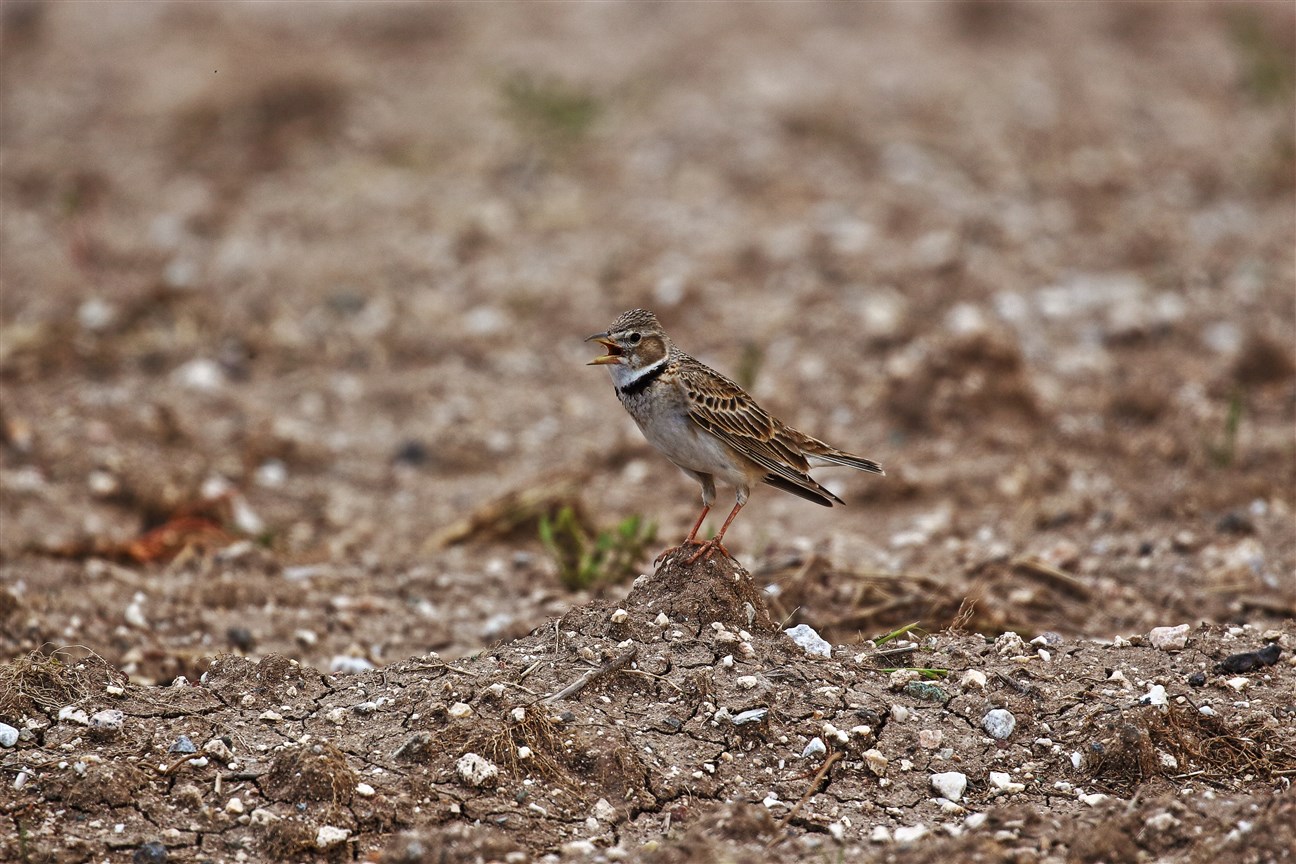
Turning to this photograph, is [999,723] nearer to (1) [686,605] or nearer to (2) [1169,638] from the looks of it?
(2) [1169,638]

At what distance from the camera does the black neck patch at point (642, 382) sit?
6.53m

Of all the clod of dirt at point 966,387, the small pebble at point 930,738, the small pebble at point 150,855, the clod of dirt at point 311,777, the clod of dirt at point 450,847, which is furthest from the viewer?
the clod of dirt at point 966,387

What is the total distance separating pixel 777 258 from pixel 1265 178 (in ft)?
15.7

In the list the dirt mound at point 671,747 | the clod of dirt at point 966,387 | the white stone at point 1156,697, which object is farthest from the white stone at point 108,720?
the clod of dirt at point 966,387

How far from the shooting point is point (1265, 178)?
42.5 feet

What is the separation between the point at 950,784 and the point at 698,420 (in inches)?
76.3

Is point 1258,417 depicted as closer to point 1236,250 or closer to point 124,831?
point 1236,250

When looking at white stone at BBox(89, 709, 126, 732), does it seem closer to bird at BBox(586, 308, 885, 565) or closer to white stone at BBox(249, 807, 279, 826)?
white stone at BBox(249, 807, 279, 826)

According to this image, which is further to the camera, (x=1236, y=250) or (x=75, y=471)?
(x=1236, y=250)

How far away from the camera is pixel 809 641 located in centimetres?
599

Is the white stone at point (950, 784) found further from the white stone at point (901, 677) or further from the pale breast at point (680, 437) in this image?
the pale breast at point (680, 437)

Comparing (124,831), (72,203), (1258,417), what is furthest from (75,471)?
(1258,417)

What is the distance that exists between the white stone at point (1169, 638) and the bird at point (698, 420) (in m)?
1.40

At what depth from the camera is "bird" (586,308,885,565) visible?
637 centimetres
